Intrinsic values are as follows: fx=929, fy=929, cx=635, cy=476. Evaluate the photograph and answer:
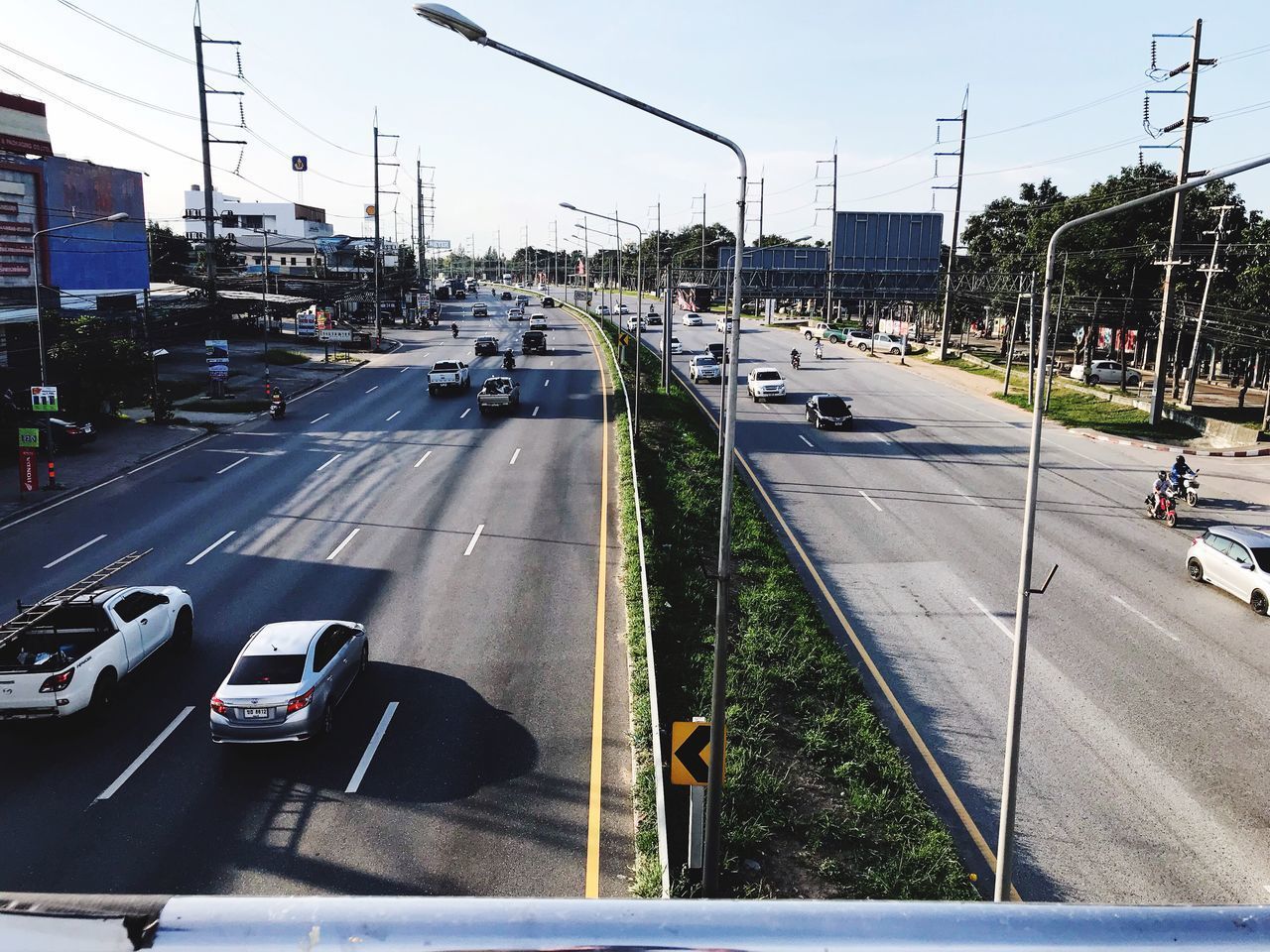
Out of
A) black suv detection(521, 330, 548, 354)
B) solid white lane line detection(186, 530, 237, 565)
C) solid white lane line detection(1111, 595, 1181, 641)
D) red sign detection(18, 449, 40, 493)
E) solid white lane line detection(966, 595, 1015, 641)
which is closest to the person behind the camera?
solid white lane line detection(1111, 595, 1181, 641)

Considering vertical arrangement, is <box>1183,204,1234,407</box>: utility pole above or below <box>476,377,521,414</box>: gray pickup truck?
above

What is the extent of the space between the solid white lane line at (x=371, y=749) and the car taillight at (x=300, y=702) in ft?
3.98

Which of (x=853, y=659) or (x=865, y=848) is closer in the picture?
(x=865, y=848)

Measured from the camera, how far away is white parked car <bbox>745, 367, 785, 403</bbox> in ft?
172

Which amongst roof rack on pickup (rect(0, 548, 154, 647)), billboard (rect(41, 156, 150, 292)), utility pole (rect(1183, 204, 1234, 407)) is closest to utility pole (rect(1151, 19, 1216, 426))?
utility pole (rect(1183, 204, 1234, 407))

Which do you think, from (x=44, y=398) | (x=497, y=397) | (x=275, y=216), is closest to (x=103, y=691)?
(x=44, y=398)

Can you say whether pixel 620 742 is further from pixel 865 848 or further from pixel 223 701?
pixel 223 701

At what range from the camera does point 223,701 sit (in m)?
14.2

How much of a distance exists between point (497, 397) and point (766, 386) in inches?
614

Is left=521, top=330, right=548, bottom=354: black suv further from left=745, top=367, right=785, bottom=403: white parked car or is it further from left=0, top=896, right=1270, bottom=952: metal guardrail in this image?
left=0, top=896, right=1270, bottom=952: metal guardrail

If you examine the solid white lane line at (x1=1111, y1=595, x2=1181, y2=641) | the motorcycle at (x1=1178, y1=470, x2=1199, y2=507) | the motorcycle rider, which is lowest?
the solid white lane line at (x1=1111, y1=595, x2=1181, y2=641)

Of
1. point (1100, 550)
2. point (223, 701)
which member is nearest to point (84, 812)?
point (223, 701)

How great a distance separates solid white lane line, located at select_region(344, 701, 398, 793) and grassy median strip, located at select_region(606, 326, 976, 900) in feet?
13.6

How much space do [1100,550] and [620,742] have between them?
663 inches
